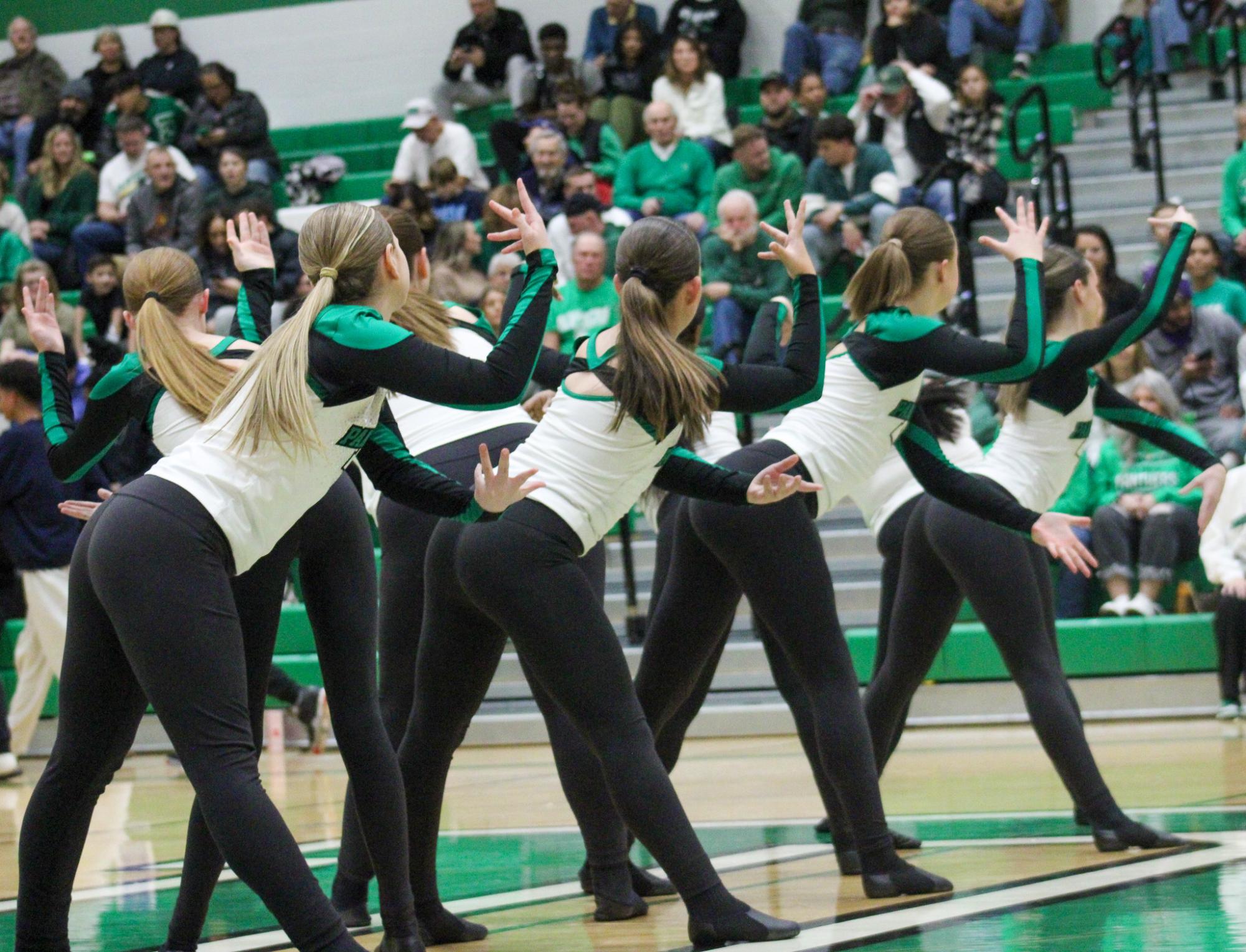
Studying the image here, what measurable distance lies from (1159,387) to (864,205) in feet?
7.87

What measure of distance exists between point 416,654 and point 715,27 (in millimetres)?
9621

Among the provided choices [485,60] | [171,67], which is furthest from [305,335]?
[171,67]

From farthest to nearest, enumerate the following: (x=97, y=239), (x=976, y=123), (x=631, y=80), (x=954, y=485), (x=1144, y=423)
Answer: (x=97, y=239)
(x=631, y=80)
(x=976, y=123)
(x=1144, y=423)
(x=954, y=485)

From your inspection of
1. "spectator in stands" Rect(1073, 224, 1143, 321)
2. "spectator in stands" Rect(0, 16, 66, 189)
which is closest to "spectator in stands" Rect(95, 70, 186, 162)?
"spectator in stands" Rect(0, 16, 66, 189)

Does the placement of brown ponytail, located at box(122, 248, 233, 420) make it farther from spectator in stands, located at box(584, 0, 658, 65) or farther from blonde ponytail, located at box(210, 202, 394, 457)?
spectator in stands, located at box(584, 0, 658, 65)

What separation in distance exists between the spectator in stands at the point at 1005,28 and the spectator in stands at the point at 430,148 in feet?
10.9

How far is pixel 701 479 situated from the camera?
3.82m

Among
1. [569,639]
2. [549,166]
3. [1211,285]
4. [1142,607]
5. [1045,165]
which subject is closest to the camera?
[569,639]

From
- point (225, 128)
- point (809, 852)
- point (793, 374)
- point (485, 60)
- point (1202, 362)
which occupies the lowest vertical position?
point (809, 852)

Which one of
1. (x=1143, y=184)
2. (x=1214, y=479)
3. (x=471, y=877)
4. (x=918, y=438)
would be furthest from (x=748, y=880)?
(x=1143, y=184)

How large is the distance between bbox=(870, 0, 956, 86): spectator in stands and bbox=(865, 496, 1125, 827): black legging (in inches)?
286

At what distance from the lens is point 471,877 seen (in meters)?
4.90

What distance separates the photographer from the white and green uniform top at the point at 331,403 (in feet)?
10.5

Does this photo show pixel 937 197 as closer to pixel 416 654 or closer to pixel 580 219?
pixel 580 219
